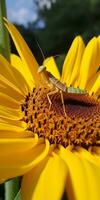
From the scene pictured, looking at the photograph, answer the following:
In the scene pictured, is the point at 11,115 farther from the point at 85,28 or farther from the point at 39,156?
the point at 85,28

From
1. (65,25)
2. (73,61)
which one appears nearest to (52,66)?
(73,61)

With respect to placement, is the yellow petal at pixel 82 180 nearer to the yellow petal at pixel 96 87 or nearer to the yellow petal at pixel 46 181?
the yellow petal at pixel 46 181

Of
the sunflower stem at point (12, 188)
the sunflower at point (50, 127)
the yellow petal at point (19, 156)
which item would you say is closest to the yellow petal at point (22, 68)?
the sunflower at point (50, 127)

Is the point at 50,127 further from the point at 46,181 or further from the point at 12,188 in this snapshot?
the point at 46,181

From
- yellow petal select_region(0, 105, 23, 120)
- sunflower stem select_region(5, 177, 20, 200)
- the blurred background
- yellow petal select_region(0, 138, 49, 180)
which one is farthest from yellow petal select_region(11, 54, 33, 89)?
the blurred background

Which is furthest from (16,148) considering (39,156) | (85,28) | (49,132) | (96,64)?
(85,28)

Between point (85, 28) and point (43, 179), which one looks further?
point (85, 28)
